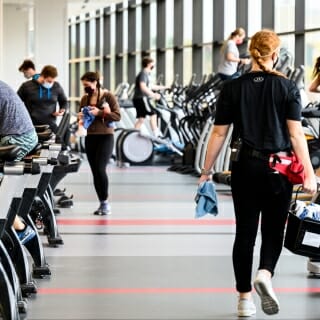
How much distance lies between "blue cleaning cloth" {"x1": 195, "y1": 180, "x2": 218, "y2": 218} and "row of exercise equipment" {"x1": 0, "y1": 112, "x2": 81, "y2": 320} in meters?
0.76

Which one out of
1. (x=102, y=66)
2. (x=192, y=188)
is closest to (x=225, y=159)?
(x=192, y=188)

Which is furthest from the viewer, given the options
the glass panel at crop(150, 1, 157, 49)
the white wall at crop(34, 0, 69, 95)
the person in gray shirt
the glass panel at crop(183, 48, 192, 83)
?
the glass panel at crop(150, 1, 157, 49)

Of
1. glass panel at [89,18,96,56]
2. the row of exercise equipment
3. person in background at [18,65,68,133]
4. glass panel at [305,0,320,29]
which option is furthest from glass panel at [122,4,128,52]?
the row of exercise equipment

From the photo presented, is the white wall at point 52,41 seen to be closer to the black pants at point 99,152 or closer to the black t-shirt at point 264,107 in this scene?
the black pants at point 99,152

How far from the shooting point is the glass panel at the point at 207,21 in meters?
20.5

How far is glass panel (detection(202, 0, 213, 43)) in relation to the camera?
20.5m

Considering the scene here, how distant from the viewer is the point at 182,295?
573 cm

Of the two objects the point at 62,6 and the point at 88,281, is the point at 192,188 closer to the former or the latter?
the point at 88,281

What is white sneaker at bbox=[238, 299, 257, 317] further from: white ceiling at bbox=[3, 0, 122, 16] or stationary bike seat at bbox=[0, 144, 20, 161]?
white ceiling at bbox=[3, 0, 122, 16]

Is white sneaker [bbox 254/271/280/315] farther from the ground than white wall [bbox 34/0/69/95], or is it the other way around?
white wall [bbox 34/0/69/95]

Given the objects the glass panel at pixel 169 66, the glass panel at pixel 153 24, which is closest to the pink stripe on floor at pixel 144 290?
the glass panel at pixel 169 66

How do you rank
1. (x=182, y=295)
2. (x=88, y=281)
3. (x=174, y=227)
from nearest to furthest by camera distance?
(x=182, y=295) → (x=88, y=281) → (x=174, y=227)

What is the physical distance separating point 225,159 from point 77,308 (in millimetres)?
7645

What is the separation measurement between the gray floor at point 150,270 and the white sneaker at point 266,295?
0.27 meters
